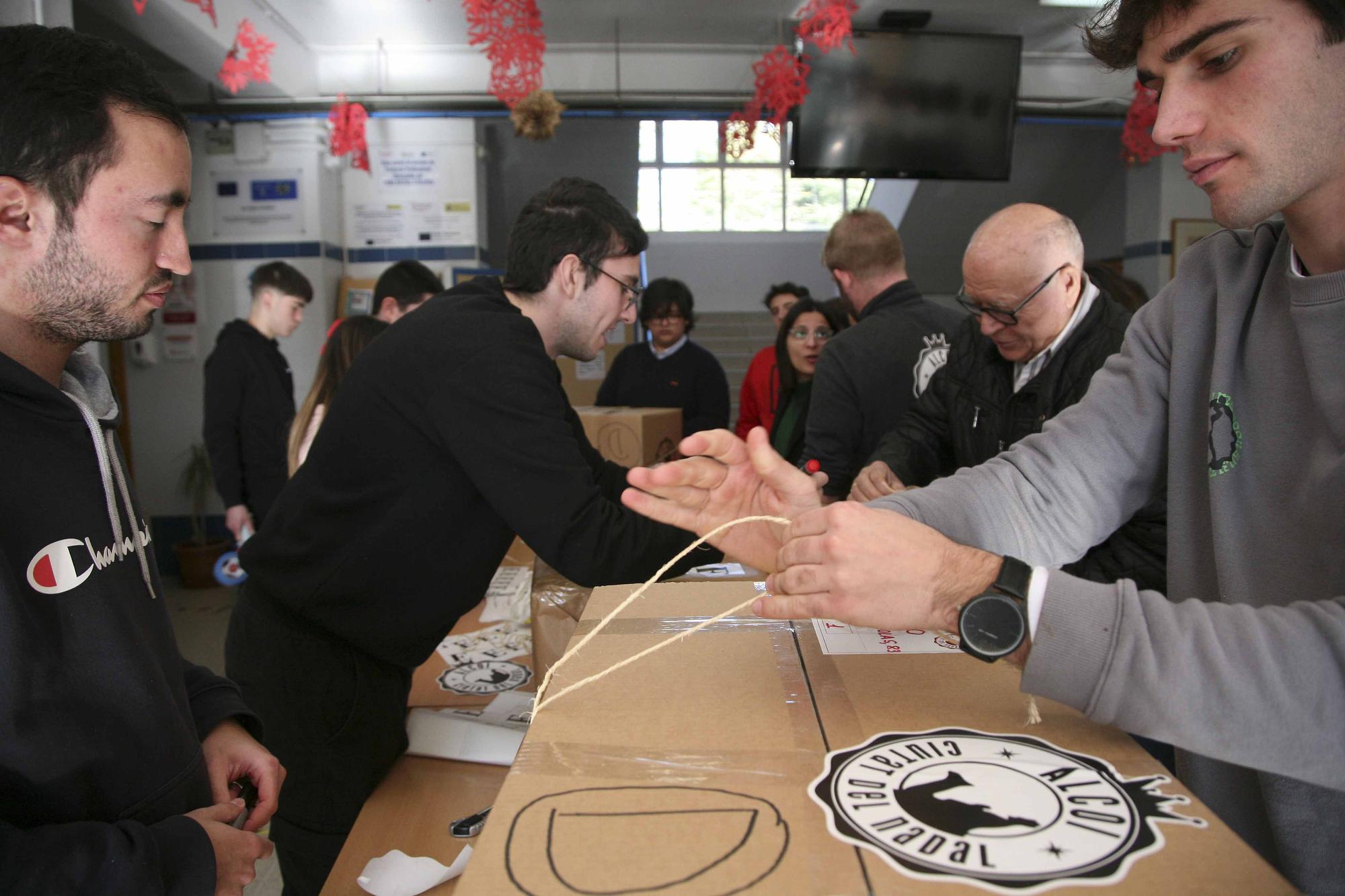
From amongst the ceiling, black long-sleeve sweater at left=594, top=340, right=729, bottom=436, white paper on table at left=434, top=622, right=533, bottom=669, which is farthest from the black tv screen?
white paper on table at left=434, top=622, right=533, bottom=669

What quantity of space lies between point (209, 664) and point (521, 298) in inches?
106

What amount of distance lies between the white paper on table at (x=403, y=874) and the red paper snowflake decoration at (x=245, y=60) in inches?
166

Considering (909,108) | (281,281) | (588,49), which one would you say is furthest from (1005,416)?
(588,49)

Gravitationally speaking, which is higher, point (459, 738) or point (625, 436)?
point (625, 436)

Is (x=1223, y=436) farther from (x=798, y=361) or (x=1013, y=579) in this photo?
(x=798, y=361)

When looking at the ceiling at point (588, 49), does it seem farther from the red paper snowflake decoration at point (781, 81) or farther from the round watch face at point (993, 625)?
the round watch face at point (993, 625)

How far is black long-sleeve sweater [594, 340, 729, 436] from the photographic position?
13.8 feet

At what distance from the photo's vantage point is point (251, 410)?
138 inches

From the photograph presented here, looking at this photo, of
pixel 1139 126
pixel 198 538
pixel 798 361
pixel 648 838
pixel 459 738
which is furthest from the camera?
pixel 198 538

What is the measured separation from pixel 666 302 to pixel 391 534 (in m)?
3.00

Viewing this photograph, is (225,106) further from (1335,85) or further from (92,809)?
(1335,85)

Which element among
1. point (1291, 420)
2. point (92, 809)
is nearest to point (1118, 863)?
point (1291, 420)

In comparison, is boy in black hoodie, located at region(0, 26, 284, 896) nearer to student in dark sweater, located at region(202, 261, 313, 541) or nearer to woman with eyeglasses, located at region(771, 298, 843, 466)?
woman with eyeglasses, located at region(771, 298, 843, 466)

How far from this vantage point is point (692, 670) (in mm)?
843
